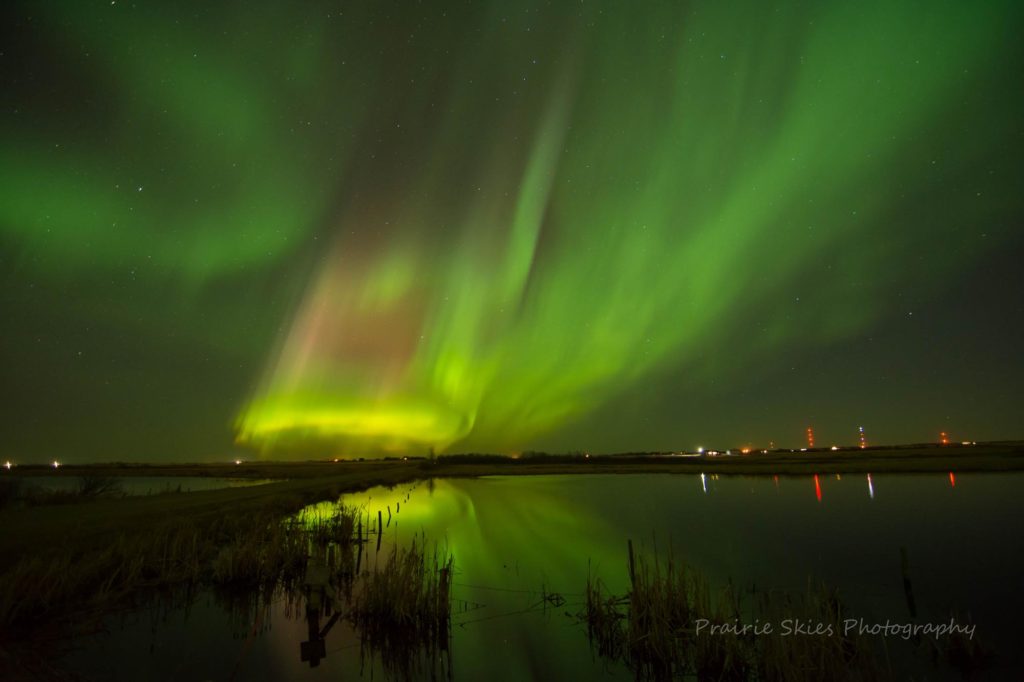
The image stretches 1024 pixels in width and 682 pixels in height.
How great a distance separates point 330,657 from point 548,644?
489 centimetres

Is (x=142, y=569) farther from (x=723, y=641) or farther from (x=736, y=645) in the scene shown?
(x=736, y=645)

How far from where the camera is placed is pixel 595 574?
63.8 ft

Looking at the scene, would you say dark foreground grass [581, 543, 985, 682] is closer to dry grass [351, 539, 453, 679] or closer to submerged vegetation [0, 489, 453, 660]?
dry grass [351, 539, 453, 679]

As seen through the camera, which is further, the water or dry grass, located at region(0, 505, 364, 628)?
the water

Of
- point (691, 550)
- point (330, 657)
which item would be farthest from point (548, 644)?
point (691, 550)

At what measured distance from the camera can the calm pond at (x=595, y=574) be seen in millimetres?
11203

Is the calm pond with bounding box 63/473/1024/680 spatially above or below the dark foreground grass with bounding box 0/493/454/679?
below

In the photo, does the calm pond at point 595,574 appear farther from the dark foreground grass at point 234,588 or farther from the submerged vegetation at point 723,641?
the submerged vegetation at point 723,641

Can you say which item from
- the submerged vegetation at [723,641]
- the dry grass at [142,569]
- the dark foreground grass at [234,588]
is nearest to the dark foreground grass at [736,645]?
the submerged vegetation at [723,641]

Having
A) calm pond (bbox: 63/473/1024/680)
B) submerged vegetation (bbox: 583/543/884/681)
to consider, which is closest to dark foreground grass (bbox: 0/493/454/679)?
calm pond (bbox: 63/473/1024/680)

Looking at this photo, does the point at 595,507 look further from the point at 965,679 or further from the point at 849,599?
the point at 965,679

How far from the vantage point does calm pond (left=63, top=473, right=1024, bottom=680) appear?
36.8 feet

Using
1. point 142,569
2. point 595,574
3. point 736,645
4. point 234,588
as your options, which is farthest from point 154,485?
point 736,645

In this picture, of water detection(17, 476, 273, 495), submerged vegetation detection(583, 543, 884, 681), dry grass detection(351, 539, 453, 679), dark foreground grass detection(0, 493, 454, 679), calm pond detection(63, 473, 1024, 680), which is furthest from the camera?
water detection(17, 476, 273, 495)
